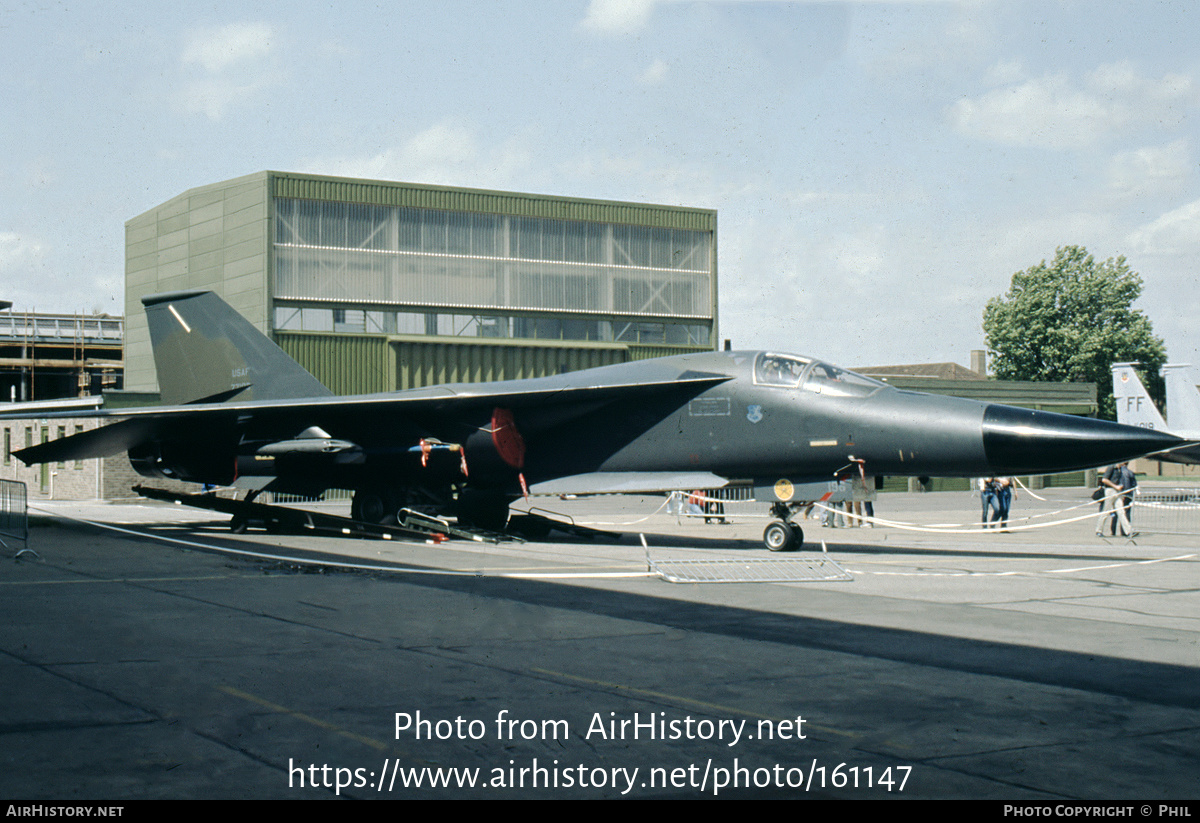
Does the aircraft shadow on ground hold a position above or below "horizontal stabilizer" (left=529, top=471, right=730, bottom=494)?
below

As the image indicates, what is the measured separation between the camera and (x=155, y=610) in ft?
29.3

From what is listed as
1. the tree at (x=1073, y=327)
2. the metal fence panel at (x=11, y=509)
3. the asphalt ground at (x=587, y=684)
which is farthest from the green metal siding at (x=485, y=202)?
the tree at (x=1073, y=327)

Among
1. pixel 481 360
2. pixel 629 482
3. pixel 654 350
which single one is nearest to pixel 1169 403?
pixel 654 350

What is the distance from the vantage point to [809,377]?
14930mm

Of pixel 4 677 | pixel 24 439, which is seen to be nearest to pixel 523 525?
pixel 4 677

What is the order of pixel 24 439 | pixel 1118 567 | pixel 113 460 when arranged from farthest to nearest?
pixel 24 439, pixel 113 460, pixel 1118 567

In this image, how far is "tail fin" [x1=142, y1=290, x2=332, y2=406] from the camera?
1955 cm

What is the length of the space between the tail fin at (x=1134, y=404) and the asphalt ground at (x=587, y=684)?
65.8ft

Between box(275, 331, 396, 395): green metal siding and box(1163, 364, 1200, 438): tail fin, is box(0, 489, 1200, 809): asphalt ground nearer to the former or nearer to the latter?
box(275, 331, 396, 395): green metal siding

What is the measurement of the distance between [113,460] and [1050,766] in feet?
101

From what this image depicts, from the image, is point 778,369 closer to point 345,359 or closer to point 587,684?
point 587,684

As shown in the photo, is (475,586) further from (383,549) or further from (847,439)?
(847,439)

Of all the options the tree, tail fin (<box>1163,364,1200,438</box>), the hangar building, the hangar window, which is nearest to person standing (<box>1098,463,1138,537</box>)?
the hangar window

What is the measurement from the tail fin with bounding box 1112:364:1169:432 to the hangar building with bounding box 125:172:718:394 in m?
13.0
